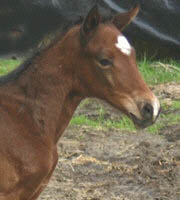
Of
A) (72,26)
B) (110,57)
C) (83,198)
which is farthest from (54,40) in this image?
(83,198)

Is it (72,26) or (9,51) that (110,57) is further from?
(9,51)

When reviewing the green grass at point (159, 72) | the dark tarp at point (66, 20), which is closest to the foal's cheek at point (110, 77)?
the green grass at point (159, 72)

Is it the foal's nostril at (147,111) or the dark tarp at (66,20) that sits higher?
the foal's nostril at (147,111)

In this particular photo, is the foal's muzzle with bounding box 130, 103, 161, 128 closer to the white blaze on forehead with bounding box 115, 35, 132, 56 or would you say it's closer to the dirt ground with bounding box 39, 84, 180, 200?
the white blaze on forehead with bounding box 115, 35, 132, 56

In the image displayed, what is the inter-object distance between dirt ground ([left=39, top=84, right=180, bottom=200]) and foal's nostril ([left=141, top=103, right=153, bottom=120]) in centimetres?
166

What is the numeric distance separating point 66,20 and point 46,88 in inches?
211

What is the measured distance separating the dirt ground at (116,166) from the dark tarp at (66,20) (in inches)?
100

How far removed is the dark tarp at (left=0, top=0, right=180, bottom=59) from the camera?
9461 mm

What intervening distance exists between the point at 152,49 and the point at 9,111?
19.2ft

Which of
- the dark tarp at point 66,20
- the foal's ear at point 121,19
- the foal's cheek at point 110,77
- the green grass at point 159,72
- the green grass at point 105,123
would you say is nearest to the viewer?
the foal's cheek at point 110,77

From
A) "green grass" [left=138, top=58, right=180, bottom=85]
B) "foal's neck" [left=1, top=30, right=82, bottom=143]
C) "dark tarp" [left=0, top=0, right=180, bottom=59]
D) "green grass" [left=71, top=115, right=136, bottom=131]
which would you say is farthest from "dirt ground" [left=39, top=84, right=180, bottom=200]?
"dark tarp" [left=0, top=0, right=180, bottom=59]

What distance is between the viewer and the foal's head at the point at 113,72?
13.3 ft

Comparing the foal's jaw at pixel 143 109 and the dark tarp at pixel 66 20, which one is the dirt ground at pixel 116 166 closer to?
the foal's jaw at pixel 143 109

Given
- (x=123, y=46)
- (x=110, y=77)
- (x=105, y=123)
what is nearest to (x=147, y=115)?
(x=110, y=77)
